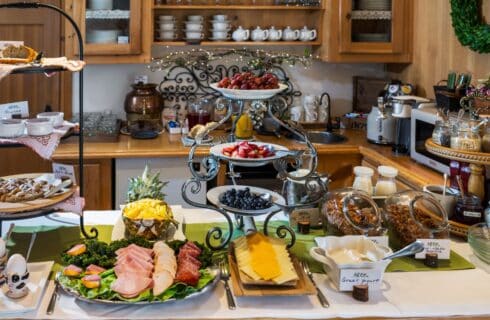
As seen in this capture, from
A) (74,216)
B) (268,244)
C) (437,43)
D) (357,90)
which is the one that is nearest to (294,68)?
(357,90)

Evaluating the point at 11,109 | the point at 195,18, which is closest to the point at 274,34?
the point at 195,18

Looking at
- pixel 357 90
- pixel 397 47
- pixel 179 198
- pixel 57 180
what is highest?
pixel 397 47

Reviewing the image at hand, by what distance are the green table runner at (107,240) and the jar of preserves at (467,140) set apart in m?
0.39

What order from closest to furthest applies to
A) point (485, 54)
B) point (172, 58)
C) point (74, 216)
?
point (74, 216)
point (485, 54)
point (172, 58)

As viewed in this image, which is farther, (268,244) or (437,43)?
(437,43)

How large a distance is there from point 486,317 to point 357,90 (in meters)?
2.90

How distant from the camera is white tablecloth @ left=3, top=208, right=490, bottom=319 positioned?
1376 millimetres

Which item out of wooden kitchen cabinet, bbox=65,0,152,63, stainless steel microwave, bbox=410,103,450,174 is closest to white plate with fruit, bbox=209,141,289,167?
stainless steel microwave, bbox=410,103,450,174

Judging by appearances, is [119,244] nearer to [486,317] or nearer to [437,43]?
[486,317]

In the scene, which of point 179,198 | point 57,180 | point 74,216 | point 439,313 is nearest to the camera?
point 439,313

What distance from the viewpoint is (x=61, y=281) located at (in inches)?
57.7

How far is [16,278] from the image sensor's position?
1.40 meters

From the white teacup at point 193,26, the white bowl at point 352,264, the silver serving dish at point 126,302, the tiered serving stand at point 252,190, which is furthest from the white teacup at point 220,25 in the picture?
the silver serving dish at point 126,302

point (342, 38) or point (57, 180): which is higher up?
point (342, 38)
